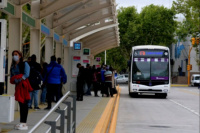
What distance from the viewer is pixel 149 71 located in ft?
94.5

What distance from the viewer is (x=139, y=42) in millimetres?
79000

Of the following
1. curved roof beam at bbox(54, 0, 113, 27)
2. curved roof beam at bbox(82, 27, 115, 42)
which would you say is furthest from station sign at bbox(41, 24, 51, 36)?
curved roof beam at bbox(82, 27, 115, 42)

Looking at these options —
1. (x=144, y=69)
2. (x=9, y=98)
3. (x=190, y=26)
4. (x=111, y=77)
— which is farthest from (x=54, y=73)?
(x=190, y=26)

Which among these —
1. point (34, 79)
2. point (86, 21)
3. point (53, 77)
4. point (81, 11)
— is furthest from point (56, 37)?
point (34, 79)

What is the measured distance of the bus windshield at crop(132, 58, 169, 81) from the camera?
28.7 m

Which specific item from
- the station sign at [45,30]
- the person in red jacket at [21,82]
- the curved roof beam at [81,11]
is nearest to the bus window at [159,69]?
the curved roof beam at [81,11]

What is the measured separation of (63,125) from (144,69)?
890 inches

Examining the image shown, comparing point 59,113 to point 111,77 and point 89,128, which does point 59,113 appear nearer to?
point 89,128

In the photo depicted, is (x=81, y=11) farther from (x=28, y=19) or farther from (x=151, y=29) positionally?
(x=151, y=29)

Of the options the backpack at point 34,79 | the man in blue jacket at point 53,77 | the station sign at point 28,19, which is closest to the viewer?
the backpack at point 34,79

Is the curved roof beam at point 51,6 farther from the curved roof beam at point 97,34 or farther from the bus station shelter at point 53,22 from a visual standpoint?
the curved roof beam at point 97,34

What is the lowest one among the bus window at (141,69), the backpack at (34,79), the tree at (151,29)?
the backpack at (34,79)

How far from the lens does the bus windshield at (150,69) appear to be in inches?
1130

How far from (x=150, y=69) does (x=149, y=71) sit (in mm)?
149
